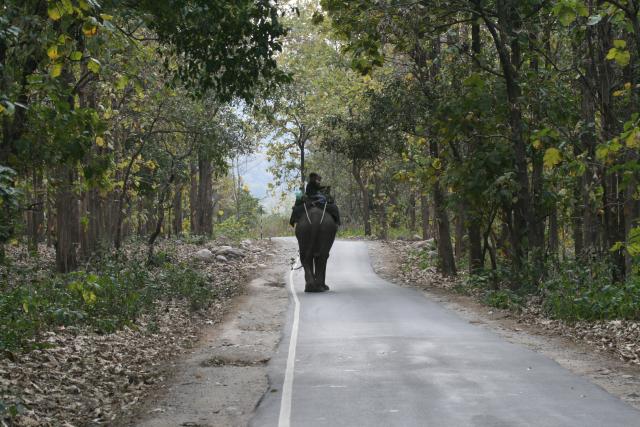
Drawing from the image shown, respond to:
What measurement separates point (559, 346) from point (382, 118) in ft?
40.9

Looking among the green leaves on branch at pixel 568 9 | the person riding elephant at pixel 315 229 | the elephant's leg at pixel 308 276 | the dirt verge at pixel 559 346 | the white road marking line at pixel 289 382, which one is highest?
the green leaves on branch at pixel 568 9

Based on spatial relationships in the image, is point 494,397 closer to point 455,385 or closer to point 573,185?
point 455,385

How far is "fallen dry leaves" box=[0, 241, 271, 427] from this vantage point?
8180 millimetres

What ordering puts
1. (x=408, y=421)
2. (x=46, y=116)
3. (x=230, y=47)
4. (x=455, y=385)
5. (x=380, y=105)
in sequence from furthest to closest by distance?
(x=380, y=105) → (x=230, y=47) → (x=455, y=385) → (x=46, y=116) → (x=408, y=421)

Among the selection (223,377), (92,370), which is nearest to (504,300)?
(223,377)

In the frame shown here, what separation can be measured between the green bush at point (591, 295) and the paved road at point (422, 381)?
1.75 meters

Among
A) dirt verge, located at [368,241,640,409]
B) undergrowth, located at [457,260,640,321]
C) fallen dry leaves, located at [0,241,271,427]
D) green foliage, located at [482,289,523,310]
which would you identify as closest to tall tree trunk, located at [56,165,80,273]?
fallen dry leaves, located at [0,241,271,427]

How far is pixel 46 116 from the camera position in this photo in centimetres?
753

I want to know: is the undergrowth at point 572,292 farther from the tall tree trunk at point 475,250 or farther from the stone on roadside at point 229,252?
the stone on roadside at point 229,252

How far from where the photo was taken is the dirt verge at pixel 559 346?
29.0ft

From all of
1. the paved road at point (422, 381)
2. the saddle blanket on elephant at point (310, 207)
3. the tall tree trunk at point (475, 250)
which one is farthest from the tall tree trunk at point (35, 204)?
the tall tree trunk at point (475, 250)

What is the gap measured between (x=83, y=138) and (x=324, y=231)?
12578 millimetres

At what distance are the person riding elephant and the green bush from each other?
5972mm

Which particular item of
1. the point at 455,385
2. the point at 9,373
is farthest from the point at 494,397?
the point at 9,373
